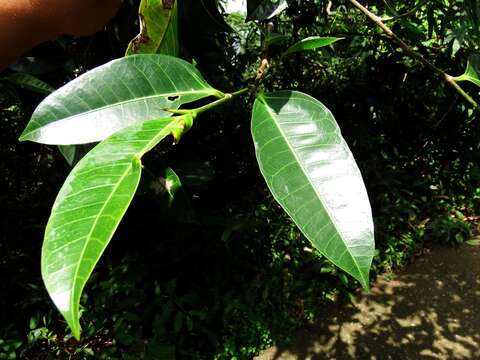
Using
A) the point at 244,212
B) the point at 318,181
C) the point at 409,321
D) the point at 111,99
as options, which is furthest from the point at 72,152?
the point at 409,321

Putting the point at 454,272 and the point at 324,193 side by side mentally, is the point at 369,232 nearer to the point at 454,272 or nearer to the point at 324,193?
the point at 324,193

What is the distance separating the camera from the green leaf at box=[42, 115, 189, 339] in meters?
0.34

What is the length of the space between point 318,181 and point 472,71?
0.51 meters

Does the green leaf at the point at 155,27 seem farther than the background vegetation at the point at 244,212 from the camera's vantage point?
No

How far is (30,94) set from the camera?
1.46 metres

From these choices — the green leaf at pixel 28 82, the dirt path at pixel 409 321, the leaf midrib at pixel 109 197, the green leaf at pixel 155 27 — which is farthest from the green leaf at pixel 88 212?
the dirt path at pixel 409 321

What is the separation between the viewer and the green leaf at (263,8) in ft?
2.83

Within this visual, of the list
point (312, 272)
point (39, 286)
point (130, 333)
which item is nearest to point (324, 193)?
point (130, 333)

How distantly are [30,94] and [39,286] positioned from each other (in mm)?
1555

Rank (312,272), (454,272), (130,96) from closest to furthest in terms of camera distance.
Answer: (130,96) < (312,272) < (454,272)

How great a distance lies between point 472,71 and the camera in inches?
30.5

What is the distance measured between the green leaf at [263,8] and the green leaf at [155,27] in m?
0.28

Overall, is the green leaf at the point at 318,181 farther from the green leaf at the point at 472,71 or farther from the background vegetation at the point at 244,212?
the background vegetation at the point at 244,212

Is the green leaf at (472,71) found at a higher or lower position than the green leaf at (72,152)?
higher
